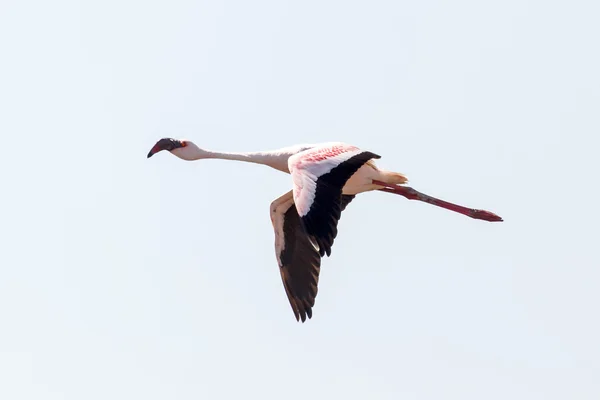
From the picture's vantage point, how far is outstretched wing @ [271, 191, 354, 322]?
33531 mm

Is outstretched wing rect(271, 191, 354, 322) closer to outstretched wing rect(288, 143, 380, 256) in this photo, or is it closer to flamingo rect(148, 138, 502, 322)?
flamingo rect(148, 138, 502, 322)

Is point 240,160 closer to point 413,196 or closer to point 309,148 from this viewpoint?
point 309,148

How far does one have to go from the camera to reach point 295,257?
3400 cm

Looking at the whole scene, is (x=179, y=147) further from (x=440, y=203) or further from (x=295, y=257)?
(x=440, y=203)

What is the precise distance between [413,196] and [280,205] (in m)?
3.05

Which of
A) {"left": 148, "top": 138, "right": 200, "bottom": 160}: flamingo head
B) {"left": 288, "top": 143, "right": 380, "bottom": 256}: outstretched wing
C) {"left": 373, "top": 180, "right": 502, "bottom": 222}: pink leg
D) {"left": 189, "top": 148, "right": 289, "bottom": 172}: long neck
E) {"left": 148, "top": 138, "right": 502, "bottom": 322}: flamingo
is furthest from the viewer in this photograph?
{"left": 373, "top": 180, "right": 502, "bottom": 222}: pink leg

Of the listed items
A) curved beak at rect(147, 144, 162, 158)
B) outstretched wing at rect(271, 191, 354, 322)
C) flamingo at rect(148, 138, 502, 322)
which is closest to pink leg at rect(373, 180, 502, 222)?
flamingo at rect(148, 138, 502, 322)

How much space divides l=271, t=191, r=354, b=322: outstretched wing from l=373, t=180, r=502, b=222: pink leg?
2.06 metres

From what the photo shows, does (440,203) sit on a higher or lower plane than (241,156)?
lower

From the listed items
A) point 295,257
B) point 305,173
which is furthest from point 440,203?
point 305,173

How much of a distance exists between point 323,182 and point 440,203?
254 inches

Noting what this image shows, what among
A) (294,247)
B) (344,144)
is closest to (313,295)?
(294,247)

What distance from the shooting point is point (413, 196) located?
3528cm

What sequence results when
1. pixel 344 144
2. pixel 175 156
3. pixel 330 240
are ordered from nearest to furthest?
pixel 330 240
pixel 344 144
pixel 175 156
